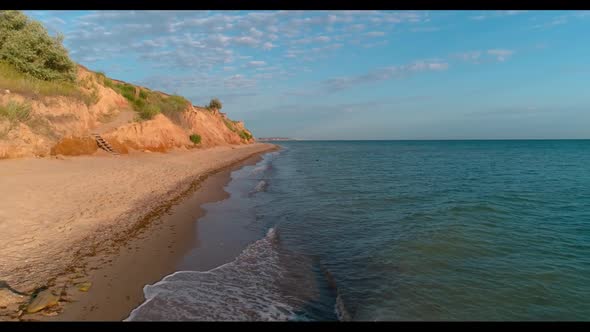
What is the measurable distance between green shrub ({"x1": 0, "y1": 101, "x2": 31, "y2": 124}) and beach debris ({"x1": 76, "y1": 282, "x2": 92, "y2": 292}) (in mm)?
13248

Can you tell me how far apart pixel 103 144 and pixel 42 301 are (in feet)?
58.4

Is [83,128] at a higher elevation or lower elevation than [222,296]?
higher

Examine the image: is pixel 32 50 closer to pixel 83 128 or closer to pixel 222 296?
pixel 83 128

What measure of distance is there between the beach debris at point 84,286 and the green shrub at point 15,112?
13.2m

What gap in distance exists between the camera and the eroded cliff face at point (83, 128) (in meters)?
15.2

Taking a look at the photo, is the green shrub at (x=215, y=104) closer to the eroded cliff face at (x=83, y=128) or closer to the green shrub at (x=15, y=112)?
the eroded cliff face at (x=83, y=128)

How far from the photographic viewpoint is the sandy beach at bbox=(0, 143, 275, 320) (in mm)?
5508

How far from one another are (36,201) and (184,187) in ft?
22.9

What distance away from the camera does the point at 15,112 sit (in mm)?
15195

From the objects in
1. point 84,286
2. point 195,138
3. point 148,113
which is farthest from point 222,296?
point 195,138

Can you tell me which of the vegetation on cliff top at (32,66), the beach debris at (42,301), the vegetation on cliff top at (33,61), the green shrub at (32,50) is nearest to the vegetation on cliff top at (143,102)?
the vegetation on cliff top at (32,66)

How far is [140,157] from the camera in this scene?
2158 centimetres
